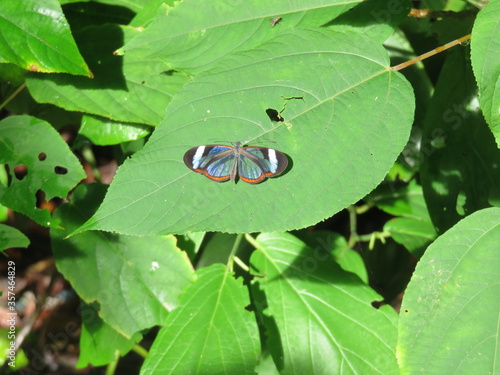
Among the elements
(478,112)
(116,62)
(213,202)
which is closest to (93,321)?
(116,62)

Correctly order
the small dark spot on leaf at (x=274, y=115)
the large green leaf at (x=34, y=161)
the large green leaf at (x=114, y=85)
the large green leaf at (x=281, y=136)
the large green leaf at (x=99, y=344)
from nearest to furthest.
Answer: the large green leaf at (x=281, y=136)
the small dark spot on leaf at (x=274, y=115)
the large green leaf at (x=34, y=161)
the large green leaf at (x=114, y=85)
the large green leaf at (x=99, y=344)

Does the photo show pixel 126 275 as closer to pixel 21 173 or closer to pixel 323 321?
pixel 323 321

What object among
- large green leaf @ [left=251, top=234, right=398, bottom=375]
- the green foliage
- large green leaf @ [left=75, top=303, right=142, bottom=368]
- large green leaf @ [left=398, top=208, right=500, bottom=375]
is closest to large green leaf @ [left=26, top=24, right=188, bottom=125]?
the green foliage

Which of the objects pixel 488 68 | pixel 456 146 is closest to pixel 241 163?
pixel 488 68

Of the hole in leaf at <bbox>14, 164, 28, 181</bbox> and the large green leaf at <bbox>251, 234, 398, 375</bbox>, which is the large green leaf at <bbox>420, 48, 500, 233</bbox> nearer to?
the large green leaf at <bbox>251, 234, 398, 375</bbox>

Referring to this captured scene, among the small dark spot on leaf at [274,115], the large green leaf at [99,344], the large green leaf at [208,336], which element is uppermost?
the small dark spot on leaf at [274,115]

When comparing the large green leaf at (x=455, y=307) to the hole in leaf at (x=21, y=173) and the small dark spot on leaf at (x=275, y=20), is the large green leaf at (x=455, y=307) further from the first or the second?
the hole in leaf at (x=21, y=173)

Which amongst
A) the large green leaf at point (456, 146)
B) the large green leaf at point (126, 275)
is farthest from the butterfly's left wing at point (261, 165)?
the large green leaf at point (456, 146)
